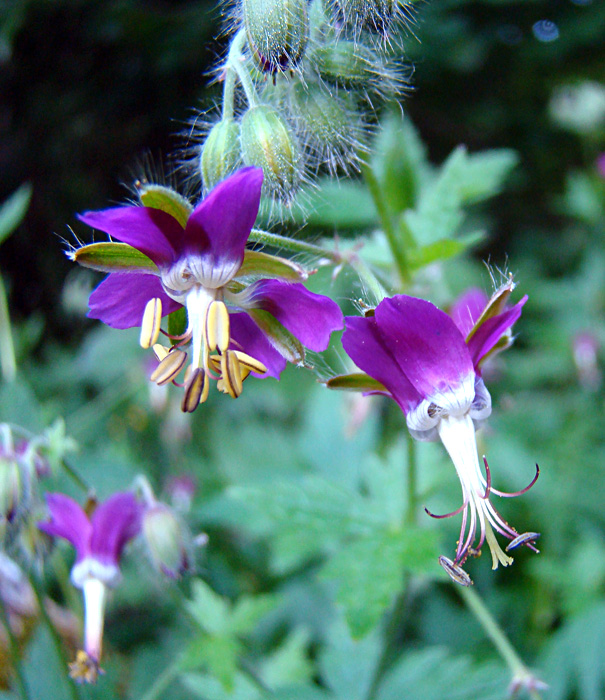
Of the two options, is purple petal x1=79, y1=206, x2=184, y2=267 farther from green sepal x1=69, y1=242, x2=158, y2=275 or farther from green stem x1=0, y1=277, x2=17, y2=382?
green stem x1=0, y1=277, x2=17, y2=382

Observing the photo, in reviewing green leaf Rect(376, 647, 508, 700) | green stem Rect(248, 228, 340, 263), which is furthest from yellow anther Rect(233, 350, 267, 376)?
green leaf Rect(376, 647, 508, 700)

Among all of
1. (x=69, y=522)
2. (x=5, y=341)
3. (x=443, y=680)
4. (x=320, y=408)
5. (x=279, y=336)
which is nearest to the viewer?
(x=279, y=336)

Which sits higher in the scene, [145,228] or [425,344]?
[145,228]

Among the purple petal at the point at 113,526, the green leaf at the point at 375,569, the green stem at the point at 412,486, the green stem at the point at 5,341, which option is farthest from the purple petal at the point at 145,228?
the green stem at the point at 5,341

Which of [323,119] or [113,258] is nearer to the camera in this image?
Result: [113,258]

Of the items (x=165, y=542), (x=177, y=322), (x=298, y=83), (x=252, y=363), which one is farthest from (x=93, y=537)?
(x=298, y=83)

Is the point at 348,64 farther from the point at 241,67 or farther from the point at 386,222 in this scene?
the point at 386,222
